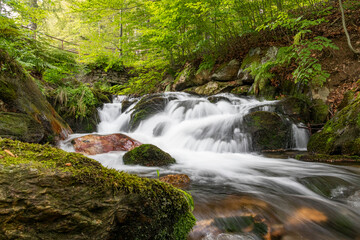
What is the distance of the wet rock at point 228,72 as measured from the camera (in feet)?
34.3

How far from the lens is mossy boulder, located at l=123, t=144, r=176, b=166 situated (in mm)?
4219

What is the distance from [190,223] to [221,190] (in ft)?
4.92

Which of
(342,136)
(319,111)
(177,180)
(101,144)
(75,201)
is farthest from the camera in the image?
(319,111)

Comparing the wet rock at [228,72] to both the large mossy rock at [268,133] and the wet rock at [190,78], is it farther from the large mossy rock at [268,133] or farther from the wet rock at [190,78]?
the large mossy rock at [268,133]

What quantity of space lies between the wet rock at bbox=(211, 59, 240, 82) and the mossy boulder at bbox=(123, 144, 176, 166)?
7389 millimetres

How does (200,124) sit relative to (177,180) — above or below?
above

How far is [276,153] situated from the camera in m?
5.38

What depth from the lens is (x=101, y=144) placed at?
540 cm

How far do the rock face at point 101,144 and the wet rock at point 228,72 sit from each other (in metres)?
6.70

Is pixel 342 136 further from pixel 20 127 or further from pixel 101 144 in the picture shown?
pixel 20 127

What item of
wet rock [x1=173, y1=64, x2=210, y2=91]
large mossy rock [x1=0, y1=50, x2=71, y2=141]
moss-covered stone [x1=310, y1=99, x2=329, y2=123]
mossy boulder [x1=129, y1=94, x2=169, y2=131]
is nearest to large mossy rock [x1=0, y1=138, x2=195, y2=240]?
large mossy rock [x1=0, y1=50, x2=71, y2=141]

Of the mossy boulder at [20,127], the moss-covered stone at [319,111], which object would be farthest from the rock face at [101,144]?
the moss-covered stone at [319,111]

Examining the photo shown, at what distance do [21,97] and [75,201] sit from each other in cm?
544

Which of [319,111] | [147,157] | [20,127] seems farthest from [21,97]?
[319,111]
